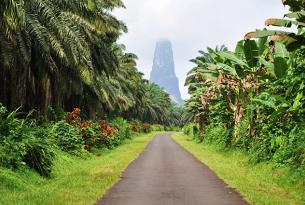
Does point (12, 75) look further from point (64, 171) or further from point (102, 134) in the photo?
point (102, 134)

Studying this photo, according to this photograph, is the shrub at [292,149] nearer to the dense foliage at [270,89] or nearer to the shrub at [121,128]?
the dense foliage at [270,89]

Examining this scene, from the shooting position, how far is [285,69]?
14961mm

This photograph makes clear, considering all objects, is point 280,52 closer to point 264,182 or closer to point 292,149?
point 292,149

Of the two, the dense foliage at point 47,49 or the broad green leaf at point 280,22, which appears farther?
the dense foliage at point 47,49

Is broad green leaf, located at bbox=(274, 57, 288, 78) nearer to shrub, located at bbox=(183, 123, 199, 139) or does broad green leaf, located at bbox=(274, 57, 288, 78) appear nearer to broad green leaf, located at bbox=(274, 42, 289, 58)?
broad green leaf, located at bbox=(274, 42, 289, 58)

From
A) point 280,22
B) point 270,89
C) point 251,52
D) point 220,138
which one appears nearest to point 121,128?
point 220,138

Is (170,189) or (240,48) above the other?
(240,48)

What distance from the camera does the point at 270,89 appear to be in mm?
17219

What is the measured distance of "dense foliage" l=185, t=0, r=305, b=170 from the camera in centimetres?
1150

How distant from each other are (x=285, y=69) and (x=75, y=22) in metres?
11.5

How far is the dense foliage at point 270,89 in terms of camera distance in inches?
453

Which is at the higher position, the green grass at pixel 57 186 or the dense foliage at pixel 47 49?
the dense foliage at pixel 47 49

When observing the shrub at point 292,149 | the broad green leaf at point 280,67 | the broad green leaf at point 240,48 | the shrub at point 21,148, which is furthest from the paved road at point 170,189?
the broad green leaf at point 240,48

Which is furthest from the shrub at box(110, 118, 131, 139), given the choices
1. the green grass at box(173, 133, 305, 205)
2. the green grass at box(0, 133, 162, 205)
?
the green grass at box(0, 133, 162, 205)
